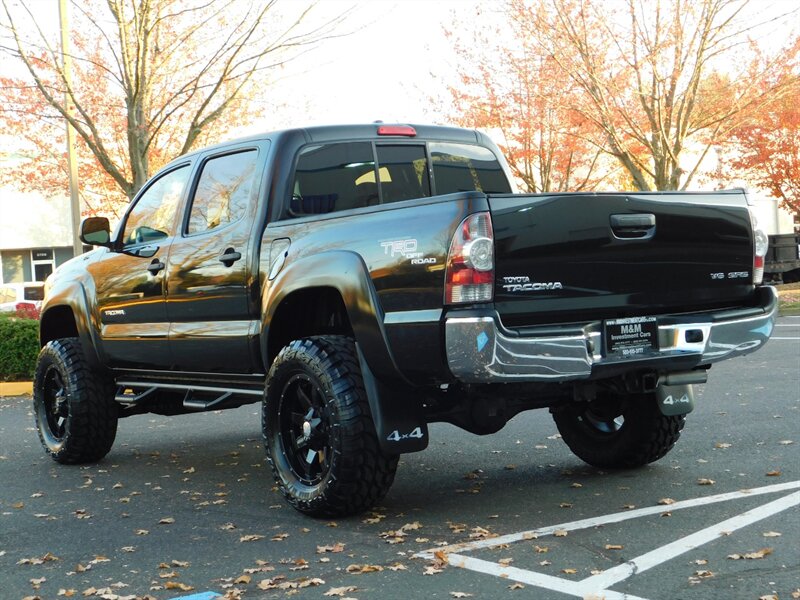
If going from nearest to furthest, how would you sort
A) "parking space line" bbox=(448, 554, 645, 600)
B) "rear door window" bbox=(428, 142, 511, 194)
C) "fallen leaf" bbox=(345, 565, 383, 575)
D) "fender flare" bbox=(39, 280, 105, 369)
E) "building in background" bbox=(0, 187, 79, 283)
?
"parking space line" bbox=(448, 554, 645, 600)
"fallen leaf" bbox=(345, 565, 383, 575)
"rear door window" bbox=(428, 142, 511, 194)
"fender flare" bbox=(39, 280, 105, 369)
"building in background" bbox=(0, 187, 79, 283)

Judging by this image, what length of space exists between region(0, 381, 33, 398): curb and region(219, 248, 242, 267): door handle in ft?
26.0

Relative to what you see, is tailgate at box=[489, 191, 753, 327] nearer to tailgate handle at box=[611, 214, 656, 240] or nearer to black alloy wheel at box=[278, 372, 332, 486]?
tailgate handle at box=[611, 214, 656, 240]

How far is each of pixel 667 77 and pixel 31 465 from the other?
48.7 feet

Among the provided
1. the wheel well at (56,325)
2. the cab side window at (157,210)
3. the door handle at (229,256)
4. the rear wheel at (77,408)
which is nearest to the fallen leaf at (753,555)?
the door handle at (229,256)

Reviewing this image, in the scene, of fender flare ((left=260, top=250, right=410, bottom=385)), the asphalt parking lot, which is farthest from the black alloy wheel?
fender flare ((left=260, top=250, right=410, bottom=385))

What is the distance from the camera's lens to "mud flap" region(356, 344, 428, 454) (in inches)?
215

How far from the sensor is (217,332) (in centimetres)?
669

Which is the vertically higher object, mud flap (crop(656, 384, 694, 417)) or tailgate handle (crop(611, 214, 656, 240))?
tailgate handle (crop(611, 214, 656, 240))

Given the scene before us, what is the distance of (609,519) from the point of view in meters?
5.50

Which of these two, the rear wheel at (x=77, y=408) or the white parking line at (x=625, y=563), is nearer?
the white parking line at (x=625, y=563)

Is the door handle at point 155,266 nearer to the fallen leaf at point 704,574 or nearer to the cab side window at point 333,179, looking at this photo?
the cab side window at point 333,179

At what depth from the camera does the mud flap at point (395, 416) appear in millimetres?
5473

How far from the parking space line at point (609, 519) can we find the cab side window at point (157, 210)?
10.7 ft

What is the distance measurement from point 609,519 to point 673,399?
782mm
